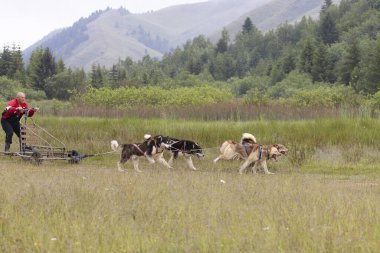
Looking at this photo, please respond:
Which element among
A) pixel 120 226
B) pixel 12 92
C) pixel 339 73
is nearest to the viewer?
pixel 120 226

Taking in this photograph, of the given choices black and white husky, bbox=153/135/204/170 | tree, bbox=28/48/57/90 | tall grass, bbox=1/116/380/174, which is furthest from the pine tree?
black and white husky, bbox=153/135/204/170

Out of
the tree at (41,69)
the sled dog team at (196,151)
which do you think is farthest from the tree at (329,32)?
the sled dog team at (196,151)

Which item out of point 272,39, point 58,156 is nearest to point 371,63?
point 58,156

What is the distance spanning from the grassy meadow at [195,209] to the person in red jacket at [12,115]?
2.90ft

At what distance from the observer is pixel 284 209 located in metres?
8.39

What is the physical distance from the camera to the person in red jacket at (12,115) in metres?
16.7

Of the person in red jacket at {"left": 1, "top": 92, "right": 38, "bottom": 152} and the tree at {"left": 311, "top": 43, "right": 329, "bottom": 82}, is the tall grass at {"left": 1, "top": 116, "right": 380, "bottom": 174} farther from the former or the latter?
the tree at {"left": 311, "top": 43, "right": 329, "bottom": 82}

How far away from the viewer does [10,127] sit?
17.1 metres

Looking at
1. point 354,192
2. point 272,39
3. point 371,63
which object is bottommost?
point 354,192

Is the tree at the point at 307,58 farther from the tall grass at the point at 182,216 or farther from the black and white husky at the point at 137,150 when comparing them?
the tall grass at the point at 182,216

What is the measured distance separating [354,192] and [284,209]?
3.47 m

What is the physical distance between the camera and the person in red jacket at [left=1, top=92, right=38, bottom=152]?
16.7 metres

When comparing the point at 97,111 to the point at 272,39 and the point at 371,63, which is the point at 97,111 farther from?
the point at 272,39

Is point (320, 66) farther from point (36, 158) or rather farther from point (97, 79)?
point (36, 158)
